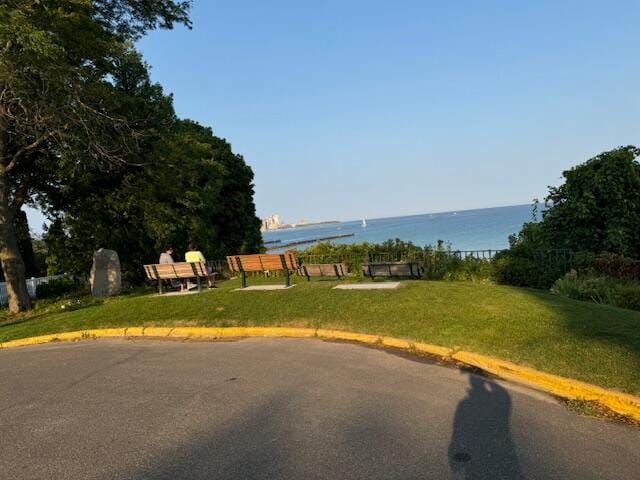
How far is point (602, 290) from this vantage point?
11.1 meters

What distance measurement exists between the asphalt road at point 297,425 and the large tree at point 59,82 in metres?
7.33

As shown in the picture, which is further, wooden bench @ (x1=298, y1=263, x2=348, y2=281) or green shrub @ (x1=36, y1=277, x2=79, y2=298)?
green shrub @ (x1=36, y1=277, x2=79, y2=298)

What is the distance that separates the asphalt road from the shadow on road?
0.01 m

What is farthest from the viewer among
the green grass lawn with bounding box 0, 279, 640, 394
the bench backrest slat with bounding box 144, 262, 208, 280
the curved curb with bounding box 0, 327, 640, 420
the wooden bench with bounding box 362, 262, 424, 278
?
the bench backrest slat with bounding box 144, 262, 208, 280

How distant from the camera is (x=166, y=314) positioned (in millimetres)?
10086

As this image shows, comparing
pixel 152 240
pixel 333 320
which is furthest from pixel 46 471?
pixel 152 240

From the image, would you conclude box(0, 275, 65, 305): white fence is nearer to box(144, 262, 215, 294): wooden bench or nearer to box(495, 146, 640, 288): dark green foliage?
box(144, 262, 215, 294): wooden bench

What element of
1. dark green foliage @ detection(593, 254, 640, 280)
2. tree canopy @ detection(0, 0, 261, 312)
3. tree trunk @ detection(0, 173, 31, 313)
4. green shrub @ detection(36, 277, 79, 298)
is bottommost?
dark green foliage @ detection(593, 254, 640, 280)

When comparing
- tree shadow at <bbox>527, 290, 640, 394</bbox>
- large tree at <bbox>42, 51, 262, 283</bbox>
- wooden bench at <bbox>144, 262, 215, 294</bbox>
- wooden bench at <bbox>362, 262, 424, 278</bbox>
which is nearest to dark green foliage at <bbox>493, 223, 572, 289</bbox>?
wooden bench at <bbox>362, 262, 424, 278</bbox>

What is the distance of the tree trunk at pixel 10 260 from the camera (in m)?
14.0

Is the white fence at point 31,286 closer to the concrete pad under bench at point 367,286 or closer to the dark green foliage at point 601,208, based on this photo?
the concrete pad under bench at point 367,286

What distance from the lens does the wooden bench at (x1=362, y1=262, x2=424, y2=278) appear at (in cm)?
1268

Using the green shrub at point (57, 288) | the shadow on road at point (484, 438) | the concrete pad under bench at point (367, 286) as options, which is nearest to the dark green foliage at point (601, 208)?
Result: the concrete pad under bench at point (367, 286)

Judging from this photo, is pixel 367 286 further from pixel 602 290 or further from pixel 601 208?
pixel 601 208
